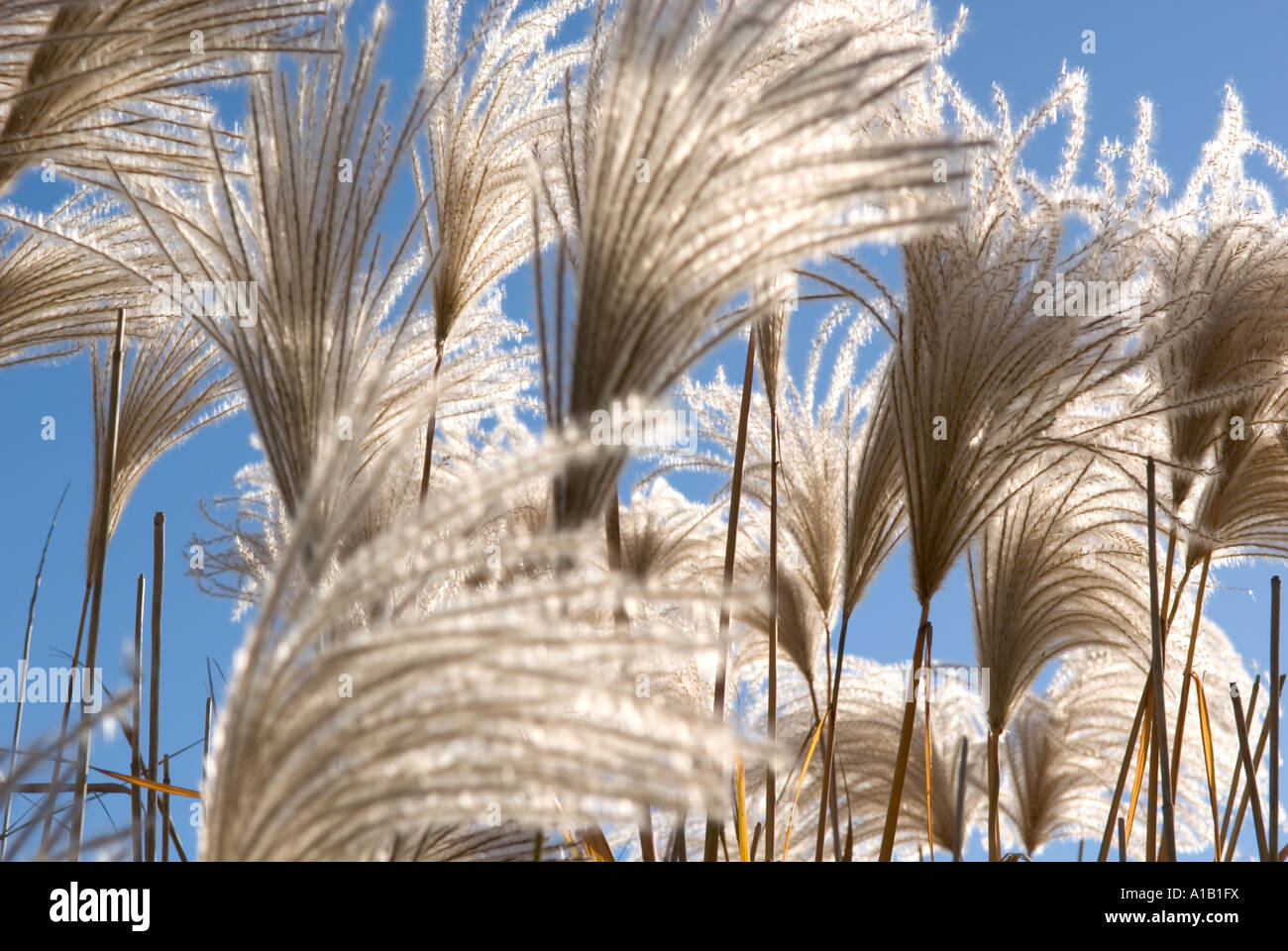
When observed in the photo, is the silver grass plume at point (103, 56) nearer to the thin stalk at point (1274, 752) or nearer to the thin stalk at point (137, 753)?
the thin stalk at point (137, 753)

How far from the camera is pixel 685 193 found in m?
1.15

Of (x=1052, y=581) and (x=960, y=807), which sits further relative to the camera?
(x=1052, y=581)

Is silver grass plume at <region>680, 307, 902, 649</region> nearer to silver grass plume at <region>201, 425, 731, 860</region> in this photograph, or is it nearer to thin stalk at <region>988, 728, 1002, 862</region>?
thin stalk at <region>988, 728, 1002, 862</region>

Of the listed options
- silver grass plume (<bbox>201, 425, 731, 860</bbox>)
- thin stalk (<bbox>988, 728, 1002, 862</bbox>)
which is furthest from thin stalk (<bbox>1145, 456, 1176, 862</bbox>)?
silver grass plume (<bbox>201, 425, 731, 860</bbox>)

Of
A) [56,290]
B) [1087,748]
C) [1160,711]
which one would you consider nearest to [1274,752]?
[1160,711]

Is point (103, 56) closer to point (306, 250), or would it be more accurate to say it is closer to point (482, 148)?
point (306, 250)

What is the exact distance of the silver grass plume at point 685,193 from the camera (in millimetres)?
1122

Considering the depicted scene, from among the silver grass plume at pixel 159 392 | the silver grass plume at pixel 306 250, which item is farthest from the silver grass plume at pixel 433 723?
the silver grass plume at pixel 159 392

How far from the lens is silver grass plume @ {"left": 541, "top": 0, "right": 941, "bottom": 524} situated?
1122mm

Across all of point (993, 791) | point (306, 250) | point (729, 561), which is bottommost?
point (993, 791)

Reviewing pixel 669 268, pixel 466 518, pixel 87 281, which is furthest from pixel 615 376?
pixel 87 281

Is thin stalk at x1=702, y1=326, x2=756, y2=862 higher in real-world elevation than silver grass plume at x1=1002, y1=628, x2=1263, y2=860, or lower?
higher

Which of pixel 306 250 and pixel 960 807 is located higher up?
pixel 306 250
